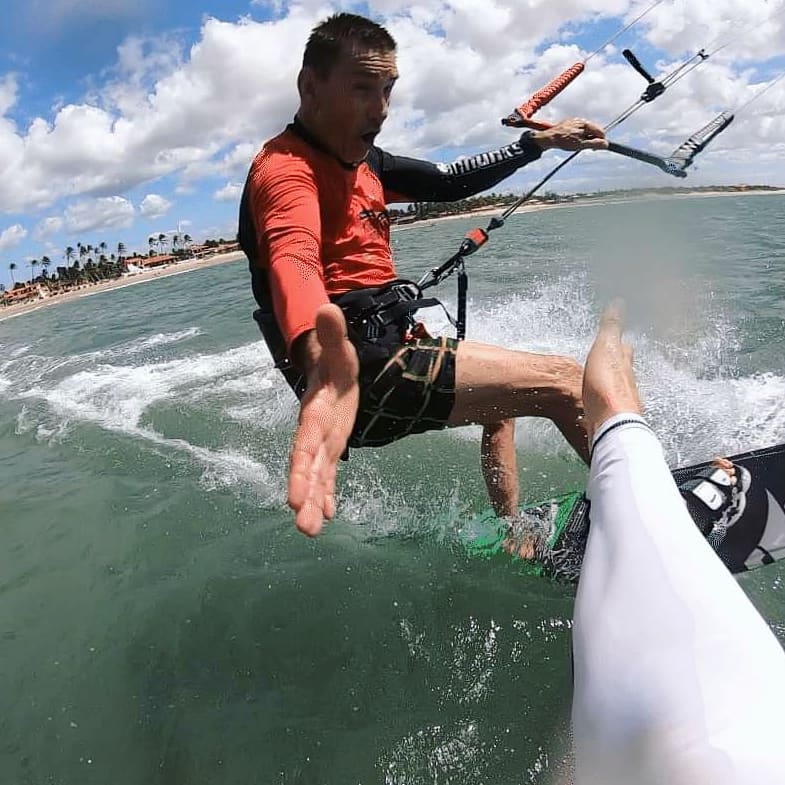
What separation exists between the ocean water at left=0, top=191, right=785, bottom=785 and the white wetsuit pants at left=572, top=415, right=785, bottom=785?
1.45 metres

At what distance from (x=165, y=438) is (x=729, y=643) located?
5788 mm

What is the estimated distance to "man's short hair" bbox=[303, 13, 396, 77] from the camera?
244 cm

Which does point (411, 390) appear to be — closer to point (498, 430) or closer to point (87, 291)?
point (498, 430)

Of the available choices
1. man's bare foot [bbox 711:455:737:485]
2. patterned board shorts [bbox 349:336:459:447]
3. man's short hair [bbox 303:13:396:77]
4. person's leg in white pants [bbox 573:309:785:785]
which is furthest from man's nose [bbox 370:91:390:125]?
man's bare foot [bbox 711:455:737:485]

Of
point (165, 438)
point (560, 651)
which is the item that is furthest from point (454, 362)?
point (165, 438)

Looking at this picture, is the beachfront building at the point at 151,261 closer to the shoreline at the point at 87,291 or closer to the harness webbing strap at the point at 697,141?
the shoreline at the point at 87,291

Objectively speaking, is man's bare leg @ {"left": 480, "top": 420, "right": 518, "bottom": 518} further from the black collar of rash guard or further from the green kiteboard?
the black collar of rash guard

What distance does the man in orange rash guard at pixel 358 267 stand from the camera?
2297 millimetres

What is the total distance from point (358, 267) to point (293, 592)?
5.56ft

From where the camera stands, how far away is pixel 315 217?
2.33 m

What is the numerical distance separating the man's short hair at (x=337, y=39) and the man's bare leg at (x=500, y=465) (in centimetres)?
180

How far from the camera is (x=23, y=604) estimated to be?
364cm

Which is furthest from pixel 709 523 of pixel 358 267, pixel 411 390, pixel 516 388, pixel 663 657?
pixel 663 657

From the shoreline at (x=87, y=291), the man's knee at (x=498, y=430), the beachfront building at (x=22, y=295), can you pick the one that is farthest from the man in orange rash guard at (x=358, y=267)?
the beachfront building at (x=22, y=295)
